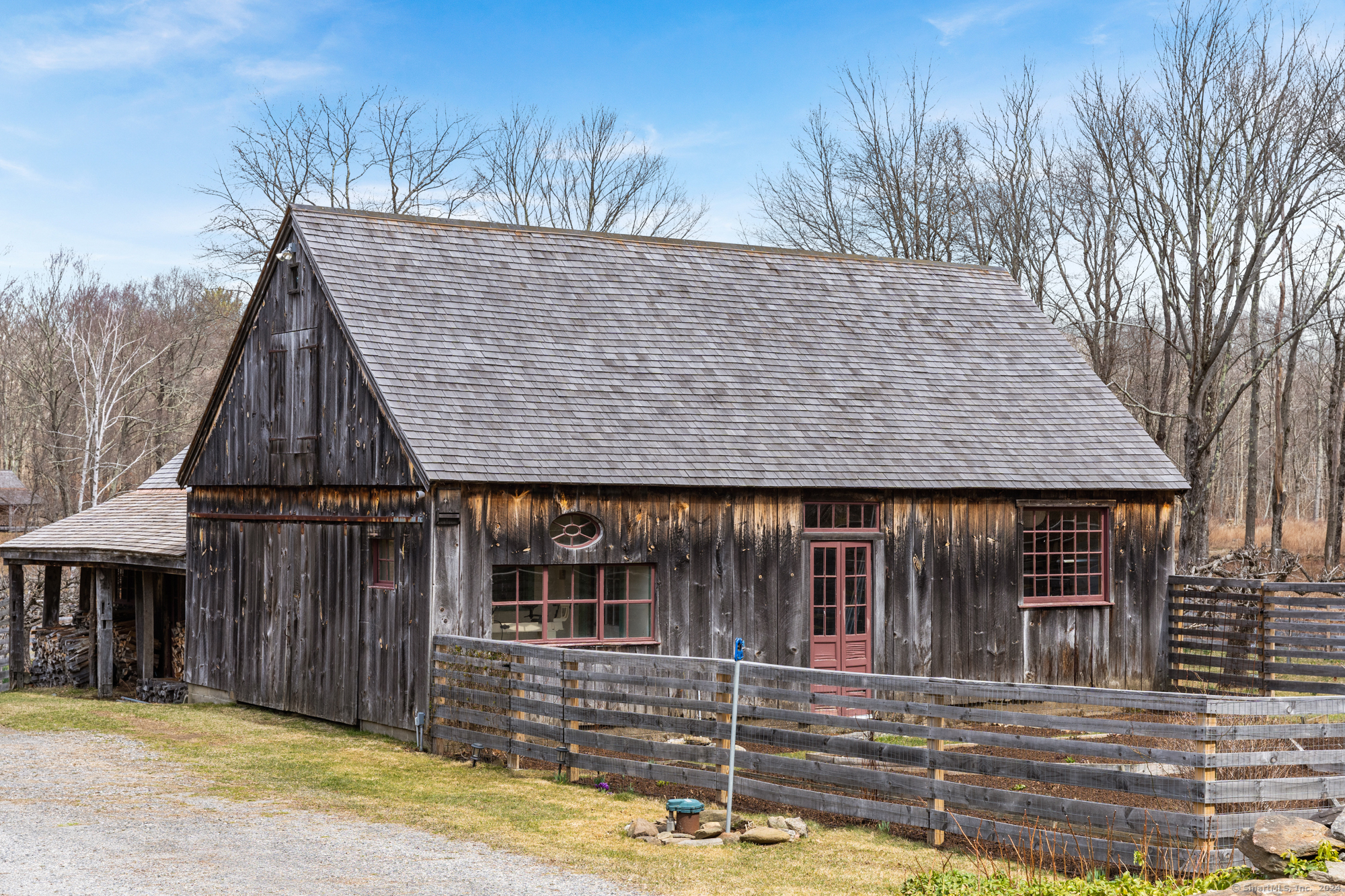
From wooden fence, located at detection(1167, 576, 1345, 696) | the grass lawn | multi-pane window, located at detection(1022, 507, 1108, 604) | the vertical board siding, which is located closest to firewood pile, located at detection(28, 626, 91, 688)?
the grass lawn

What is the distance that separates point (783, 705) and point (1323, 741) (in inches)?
237

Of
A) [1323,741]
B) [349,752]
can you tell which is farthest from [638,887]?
[1323,741]

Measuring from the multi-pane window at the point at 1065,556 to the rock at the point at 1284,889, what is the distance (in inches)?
416

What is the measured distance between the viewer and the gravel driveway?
793 centimetres

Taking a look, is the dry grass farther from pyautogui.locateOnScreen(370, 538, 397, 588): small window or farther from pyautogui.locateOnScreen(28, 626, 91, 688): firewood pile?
pyautogui.locateOnScreen(28, 626, 91, 688): firewood pile

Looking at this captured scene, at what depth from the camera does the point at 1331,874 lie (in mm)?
6941

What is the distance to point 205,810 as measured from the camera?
10.4 meters

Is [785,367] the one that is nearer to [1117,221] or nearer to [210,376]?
[1117,221]

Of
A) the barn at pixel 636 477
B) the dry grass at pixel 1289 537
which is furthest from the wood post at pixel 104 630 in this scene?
the dry grass at pixel 1289 537

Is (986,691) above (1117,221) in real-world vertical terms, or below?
below

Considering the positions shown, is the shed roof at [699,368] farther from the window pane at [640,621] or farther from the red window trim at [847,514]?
the window pane at [640,621]

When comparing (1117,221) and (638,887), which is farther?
(1117,221)

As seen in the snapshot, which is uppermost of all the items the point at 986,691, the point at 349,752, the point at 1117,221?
the point at 1117,221

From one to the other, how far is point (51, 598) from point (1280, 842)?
21708 mm
